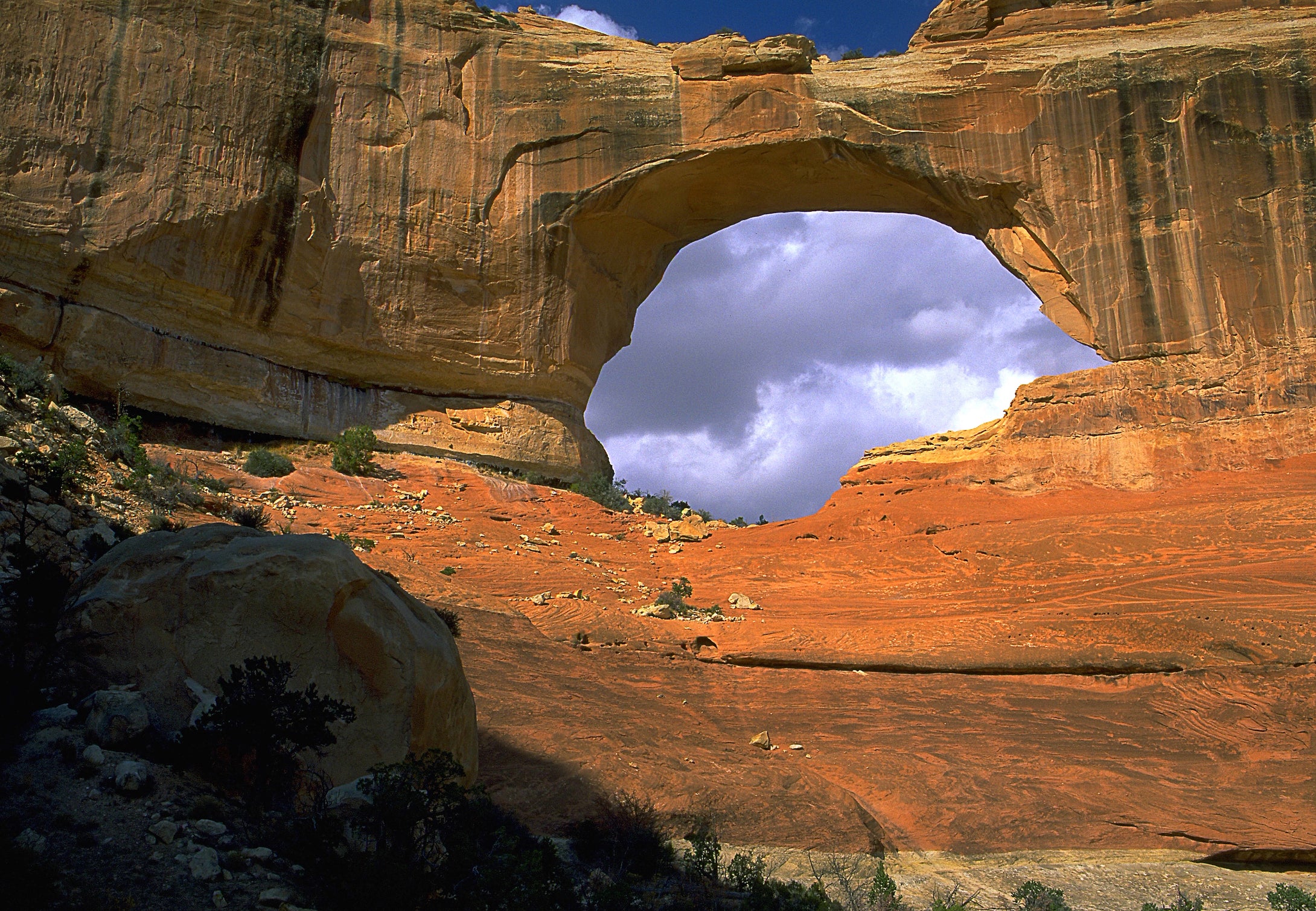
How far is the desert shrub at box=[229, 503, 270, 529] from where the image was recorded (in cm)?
1204

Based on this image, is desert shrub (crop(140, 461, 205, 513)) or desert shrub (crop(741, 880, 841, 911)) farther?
desert shrub (crop(140, 461, 205, 513))

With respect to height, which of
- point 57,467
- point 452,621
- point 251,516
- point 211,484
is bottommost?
A: point 452,621

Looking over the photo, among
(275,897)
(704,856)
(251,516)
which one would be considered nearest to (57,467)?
(251,516)

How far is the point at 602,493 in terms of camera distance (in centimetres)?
2053

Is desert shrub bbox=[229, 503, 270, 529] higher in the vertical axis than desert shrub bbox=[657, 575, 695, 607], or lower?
higher

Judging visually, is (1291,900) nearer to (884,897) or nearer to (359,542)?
(884,897)

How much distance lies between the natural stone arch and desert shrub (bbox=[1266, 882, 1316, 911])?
1507 cm

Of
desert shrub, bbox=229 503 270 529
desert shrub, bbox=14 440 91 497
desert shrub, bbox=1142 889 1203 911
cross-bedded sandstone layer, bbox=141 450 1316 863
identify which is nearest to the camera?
desert shrub, bbox=1142 889 1203 911

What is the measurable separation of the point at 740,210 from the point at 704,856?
18.8 meters

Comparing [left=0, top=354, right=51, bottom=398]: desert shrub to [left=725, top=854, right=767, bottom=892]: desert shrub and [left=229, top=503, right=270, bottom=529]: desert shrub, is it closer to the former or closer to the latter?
[left=229, top=503, right=270, bottom=529]: desert shrub

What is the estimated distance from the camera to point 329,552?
516cm

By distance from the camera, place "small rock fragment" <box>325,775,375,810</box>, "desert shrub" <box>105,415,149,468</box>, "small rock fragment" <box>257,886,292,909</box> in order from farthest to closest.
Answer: "desert shrub" <box>105,415,149,468</box> < "small rock fragment" <box>325,775,375,810</box> < "small rock fragment" <box>257,886,292,909</box>

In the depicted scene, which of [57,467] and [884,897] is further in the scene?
[57,467]

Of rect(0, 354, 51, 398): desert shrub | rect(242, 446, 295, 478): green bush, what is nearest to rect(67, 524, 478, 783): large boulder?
rect(0, 354, 51, 398): desert shrub
